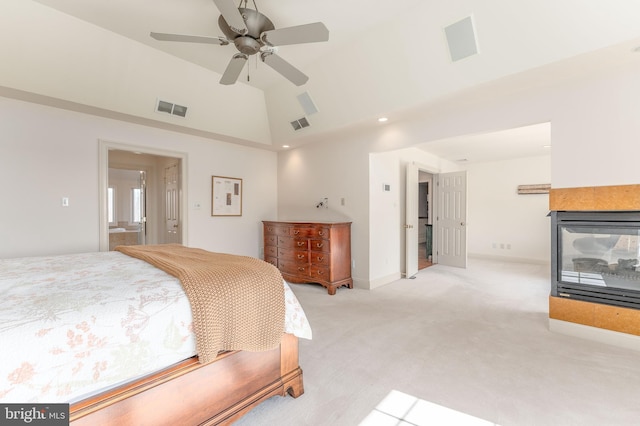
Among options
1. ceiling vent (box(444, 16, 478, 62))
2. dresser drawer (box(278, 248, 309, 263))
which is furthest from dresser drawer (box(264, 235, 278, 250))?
ceiling vent (box(444, 16, 478, 62))

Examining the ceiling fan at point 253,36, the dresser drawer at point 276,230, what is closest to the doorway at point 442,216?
the dresser drawer at point 276,230

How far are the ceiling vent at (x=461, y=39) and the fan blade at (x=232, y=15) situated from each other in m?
1.84

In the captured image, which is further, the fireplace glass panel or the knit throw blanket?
the fireplace glass panel

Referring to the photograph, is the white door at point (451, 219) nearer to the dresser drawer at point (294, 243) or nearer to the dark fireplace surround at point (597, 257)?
the dark fireplace surround at point (597, 257)

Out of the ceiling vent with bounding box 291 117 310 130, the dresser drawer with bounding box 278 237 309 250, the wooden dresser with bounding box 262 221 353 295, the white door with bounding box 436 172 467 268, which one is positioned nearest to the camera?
the wooden dresser with bounding box 262 221 353 295

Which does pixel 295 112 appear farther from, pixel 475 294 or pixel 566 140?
pixel 475 294

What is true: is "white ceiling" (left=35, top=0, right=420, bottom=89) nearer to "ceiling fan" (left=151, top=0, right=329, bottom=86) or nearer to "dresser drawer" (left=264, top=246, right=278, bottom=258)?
"ceiling fan" (left=151, top=0, right=329, bottom=86)

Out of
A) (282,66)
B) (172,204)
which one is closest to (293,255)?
(172,204)

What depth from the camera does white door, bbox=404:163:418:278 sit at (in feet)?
17.0

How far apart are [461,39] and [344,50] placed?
1.24 metres

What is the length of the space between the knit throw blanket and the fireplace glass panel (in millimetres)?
2943

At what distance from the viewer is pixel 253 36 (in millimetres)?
2357

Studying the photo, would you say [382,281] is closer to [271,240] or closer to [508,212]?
[271,240]

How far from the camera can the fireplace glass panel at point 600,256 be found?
2611mm
